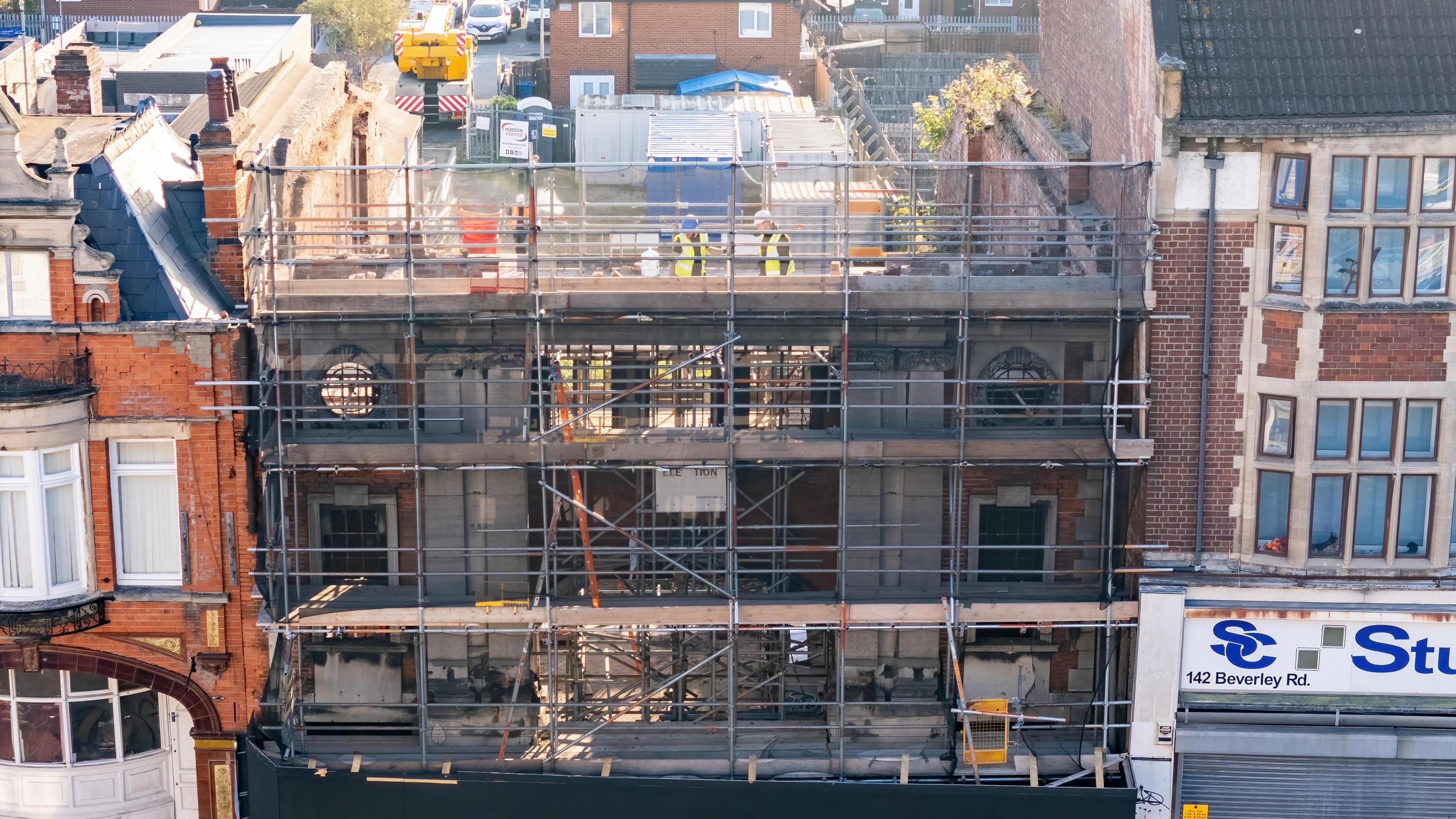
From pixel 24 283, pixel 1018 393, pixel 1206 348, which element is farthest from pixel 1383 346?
pixel 24 283

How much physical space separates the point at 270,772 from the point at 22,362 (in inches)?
235

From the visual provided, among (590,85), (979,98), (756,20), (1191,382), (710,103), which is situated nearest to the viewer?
(1191,382)

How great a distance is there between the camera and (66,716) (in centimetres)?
2186

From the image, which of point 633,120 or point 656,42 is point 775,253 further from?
point 656,42

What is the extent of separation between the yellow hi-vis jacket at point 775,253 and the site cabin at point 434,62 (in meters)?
28.9

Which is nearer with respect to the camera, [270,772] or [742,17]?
[270,772]

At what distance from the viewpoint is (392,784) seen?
69.2 ft

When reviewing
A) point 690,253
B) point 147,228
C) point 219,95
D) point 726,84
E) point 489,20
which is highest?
point 489,20

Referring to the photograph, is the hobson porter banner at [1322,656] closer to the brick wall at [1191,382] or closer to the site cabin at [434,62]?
the brick wall at [1191,382]

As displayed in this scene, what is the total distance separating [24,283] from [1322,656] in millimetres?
16908

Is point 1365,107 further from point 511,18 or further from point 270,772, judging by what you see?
point 511,18

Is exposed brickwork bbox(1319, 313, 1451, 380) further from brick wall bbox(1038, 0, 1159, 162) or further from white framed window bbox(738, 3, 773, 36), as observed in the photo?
white framed window bbox(738, 3, 773, 36)

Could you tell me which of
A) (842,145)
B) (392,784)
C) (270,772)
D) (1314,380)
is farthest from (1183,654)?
(842,145)

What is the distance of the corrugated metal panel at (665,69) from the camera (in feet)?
180
